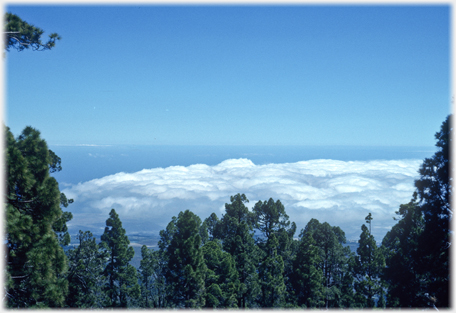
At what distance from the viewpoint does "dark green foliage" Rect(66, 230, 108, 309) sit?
1605cm

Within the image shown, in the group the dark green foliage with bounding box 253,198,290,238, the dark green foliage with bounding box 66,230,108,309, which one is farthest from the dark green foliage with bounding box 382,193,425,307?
the dark green foliage with bounding box 66,230,108,309

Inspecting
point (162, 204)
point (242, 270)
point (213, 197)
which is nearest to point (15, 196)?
point (242, 270)

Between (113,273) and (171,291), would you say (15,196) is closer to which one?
(171,291)

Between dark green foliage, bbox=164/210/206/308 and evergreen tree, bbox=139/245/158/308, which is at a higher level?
dark green foliage, bbox=164/210/206/308

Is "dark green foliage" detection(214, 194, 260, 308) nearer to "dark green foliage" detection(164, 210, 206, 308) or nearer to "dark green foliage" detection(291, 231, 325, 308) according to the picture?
"dark green foliage" detection(291, 231, 325, 308)

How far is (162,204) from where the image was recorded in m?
106

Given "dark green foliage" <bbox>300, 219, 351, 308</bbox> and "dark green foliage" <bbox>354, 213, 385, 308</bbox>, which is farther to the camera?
Result: "dark green foliage" <bbox>300, 219, 351, 308</bbox>

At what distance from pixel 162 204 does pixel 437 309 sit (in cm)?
10110

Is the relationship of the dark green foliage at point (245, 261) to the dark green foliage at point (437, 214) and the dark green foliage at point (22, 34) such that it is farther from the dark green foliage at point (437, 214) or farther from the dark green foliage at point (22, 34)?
the dark green foliage at point (22, 34)

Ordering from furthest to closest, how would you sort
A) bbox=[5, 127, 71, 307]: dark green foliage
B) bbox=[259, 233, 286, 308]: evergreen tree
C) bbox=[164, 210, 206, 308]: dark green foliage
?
bbox=[259, 233, 286, 308]: evergreen tree < bbox=[164, 210, 206, 308]: dark green foliage < bbox=[5, 127, 71, 307]: dark green foliage

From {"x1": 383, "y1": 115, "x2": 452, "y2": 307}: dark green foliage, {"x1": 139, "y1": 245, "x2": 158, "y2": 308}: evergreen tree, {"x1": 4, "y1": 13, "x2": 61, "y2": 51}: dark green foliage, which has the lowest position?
{"x1": 139, "y1": 245, "x2": 158, "y2": 308}: evergreen tree

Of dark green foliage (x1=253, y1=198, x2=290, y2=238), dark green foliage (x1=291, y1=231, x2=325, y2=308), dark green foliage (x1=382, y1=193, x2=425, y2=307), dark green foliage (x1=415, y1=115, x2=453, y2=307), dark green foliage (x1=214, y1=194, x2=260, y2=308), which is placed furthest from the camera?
dark green foliage (x1=253, y1=198, x2=290, y2=238)

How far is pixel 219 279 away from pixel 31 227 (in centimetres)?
1159

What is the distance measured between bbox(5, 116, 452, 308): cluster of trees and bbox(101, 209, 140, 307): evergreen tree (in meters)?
0.06
